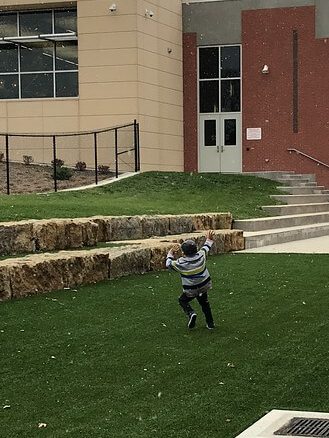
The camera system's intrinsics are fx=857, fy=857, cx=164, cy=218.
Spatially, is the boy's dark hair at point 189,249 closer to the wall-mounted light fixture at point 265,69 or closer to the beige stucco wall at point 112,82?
the beige stucco wall at point 112,82

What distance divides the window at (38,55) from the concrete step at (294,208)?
10169 millimetres

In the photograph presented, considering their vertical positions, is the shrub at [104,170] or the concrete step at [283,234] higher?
the shrub at [104,170]

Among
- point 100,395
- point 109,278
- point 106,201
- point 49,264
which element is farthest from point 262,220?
point 100,395

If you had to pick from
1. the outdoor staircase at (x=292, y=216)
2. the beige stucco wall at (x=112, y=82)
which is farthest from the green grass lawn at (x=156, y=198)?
the beige stucco wall at (x=112, y=82)

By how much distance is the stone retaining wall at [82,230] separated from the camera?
40.3 feet

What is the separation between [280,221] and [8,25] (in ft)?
49.7

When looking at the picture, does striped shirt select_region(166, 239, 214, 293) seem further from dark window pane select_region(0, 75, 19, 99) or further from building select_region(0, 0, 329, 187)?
dark window pane select_region(0, 75, 19, 99)

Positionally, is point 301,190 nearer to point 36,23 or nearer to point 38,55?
point 38,55

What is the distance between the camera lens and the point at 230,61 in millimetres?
33625

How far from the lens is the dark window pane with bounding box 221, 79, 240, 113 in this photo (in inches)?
1326

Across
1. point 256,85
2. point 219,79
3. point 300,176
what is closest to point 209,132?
point 219,79

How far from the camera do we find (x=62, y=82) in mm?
31344

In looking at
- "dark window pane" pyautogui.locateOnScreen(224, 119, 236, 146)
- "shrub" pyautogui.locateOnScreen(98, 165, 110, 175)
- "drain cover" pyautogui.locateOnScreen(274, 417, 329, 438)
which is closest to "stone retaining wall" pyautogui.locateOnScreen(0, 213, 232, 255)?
"drain cover" pyautogui.locateOnScreen(274, 417, 329, 438)

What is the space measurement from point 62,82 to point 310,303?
22951mm
